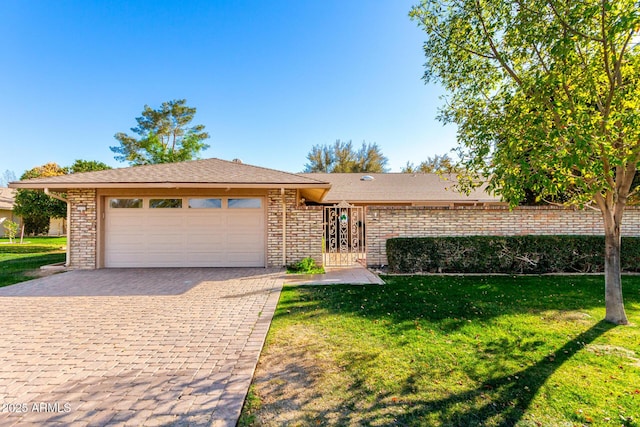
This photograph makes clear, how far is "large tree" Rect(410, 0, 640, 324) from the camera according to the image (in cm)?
341

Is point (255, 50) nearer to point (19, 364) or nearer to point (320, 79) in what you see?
point (320, 79)

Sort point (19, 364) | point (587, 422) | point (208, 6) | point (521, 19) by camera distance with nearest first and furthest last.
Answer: point (587, 422), point (19, 364), point (521, 19), point (208, 6)

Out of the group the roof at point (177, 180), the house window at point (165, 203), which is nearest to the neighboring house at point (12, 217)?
the roof at point (177, 180)

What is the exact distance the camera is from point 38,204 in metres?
18.5

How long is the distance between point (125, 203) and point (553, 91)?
1112 cm

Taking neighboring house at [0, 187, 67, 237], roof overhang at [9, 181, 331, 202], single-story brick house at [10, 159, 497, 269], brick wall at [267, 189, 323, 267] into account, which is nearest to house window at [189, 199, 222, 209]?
single-story brick house at [10, 159, 497, 269]

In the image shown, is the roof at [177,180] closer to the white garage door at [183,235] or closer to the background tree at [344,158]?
the white garage door at [183,235]

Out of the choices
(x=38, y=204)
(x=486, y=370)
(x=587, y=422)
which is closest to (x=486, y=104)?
(x=486, y=370)

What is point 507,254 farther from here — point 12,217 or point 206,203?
point 12,217

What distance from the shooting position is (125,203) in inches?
378

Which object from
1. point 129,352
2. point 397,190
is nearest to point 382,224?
point 129,352

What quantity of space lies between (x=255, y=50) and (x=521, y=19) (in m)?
10.9

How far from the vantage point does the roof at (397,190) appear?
48.0ft

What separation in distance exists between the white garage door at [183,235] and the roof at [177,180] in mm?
826
